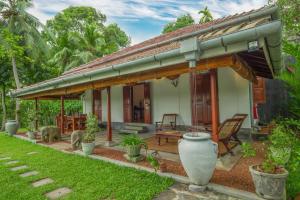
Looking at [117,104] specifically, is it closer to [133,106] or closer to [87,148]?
[133,106]

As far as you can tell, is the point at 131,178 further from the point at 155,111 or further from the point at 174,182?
the point at 155,111

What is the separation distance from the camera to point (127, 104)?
397 inches

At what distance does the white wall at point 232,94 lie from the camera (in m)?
6.64

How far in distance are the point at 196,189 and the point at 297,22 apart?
11.1 metres

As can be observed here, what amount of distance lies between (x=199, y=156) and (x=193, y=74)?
132 centimetres

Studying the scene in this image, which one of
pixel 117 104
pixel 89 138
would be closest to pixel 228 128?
pixel 89 138

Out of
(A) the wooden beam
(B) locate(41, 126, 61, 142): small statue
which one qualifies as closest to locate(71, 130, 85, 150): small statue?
(A) the wooden beam

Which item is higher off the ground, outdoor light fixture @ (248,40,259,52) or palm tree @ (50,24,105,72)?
palm tree @ (50,24,105,72)

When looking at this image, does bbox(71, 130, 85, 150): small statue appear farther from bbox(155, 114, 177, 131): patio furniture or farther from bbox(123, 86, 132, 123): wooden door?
bbox(123, 86, 132, 123): wooden door

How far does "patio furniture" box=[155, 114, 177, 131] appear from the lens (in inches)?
321

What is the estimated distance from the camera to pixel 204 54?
131 inches

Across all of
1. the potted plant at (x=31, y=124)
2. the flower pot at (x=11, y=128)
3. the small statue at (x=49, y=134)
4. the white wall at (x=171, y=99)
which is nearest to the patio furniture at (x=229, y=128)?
the white wall at (x=171, y=99)

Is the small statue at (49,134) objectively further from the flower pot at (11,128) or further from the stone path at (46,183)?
the flower pot at (11,128)

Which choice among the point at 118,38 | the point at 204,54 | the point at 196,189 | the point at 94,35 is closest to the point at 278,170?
the point at 196,189
